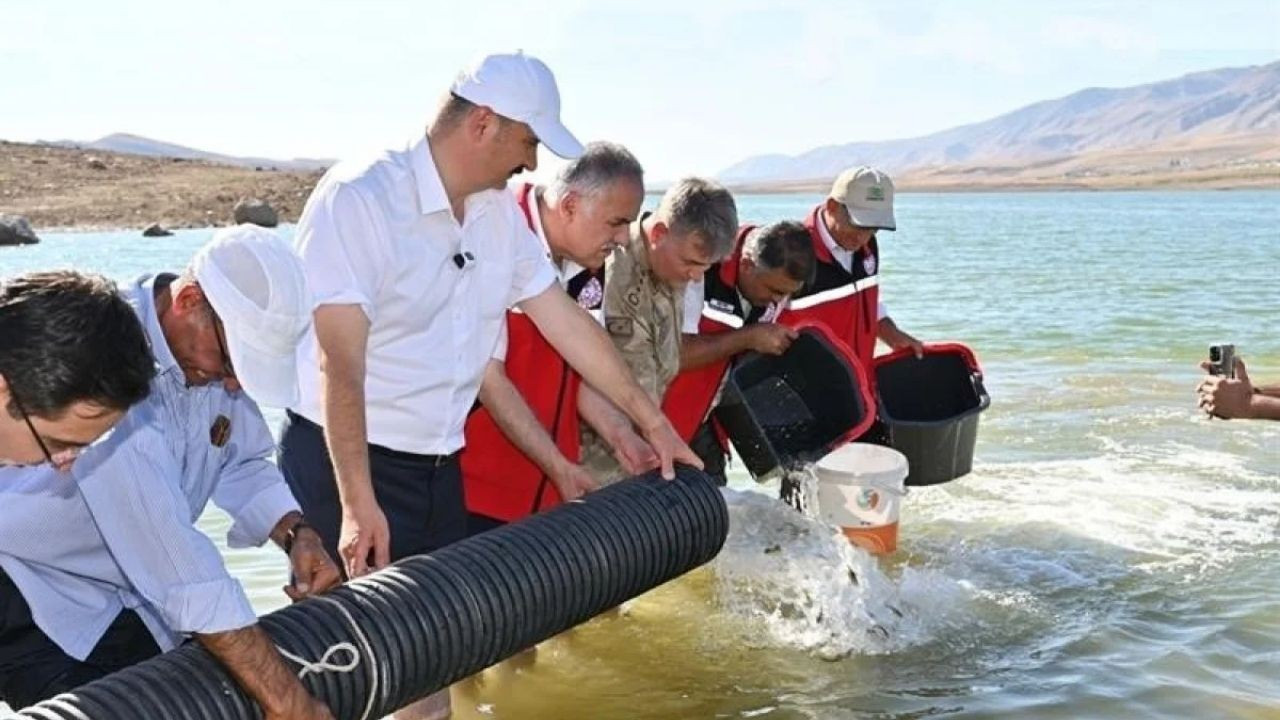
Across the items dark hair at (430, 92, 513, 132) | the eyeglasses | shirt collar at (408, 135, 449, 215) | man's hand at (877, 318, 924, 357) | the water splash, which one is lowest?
the water splash

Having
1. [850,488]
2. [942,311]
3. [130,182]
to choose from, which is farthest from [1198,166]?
[850,488]

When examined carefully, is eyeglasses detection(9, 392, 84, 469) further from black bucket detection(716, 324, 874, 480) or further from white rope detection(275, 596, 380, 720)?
black bucket detection(716, 324, 874, 480)

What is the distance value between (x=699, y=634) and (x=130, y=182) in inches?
1682

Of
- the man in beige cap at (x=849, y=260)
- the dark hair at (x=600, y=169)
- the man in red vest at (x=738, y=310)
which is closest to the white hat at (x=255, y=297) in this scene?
the dark hair at (x=600, y=169)

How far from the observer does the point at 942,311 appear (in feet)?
Result: 59.6

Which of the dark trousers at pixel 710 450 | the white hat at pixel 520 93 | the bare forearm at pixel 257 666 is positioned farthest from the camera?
the dark trousers at pixel 710 450

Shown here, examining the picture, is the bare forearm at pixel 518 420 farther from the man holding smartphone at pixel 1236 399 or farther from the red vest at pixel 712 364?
the man holding smartphone at pixel 1236 399

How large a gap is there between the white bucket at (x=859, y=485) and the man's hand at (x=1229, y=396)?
116 cm

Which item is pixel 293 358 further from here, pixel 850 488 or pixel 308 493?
pixel 850 488

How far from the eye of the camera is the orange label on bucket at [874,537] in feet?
19.1

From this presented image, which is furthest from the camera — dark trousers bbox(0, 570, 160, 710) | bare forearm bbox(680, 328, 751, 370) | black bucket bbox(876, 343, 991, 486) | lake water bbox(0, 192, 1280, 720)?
black bucket bbox(876, 343, 991, 486)

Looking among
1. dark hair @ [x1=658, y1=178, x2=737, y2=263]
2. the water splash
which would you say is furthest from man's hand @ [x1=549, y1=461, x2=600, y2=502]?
the water splash

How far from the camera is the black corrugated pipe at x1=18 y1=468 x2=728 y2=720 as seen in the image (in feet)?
8.69

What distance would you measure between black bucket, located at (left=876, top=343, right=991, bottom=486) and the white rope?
11.2ft
